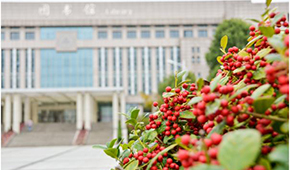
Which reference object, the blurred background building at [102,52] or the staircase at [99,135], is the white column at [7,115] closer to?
the staircase at [99,135]

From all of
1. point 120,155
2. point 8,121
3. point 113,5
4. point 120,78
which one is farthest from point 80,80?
point 120,155

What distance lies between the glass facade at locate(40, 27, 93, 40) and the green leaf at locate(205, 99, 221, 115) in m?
39.8

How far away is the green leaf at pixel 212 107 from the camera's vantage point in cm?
60

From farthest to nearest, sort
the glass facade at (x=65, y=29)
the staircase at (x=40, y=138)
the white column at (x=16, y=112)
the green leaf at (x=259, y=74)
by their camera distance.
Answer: the glass facade at (x=65, y=29)
the white column at (x=16, y=112)
the staircase at (x=40, y=138)
the green leaf at (x=259, y=74)

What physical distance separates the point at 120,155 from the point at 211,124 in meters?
0.53

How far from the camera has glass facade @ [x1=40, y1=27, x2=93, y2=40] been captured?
3938 cm

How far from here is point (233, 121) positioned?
64cm

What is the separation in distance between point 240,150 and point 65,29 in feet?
136

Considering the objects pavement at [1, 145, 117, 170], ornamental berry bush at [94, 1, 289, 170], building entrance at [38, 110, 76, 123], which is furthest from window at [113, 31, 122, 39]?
ornamental berry bush at [94, 1, 289, 170]

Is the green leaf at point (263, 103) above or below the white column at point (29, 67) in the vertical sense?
below

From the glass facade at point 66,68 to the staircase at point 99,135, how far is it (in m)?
12.4

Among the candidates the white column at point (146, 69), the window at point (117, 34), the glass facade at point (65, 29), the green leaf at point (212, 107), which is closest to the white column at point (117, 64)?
the window at point (117, 34)

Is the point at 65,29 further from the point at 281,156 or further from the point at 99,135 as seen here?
the point at 281,156

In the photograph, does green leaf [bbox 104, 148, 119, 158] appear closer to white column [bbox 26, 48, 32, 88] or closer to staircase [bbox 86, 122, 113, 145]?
staircase [bbox 86, 122, 113, 145]
